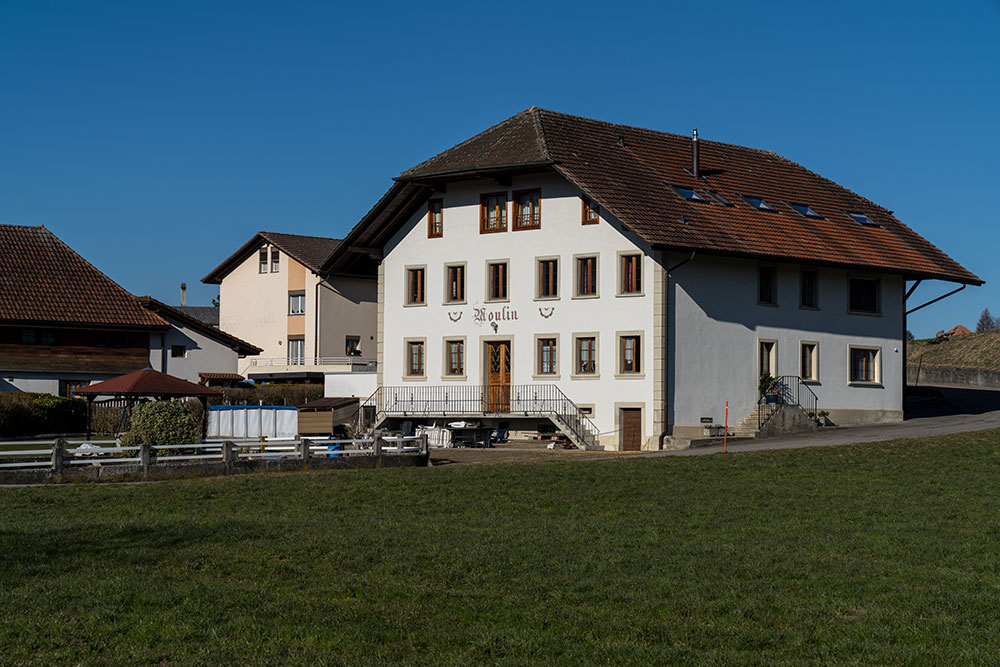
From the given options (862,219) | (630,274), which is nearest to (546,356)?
(630,274)

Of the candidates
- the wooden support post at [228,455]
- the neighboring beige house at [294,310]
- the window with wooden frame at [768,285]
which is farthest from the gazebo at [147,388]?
the neighboring beige house at [294,310]

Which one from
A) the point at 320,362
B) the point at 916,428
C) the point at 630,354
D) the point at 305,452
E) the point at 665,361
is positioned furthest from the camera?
the point at 320,362

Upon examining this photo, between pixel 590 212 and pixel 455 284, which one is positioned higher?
pixel 590 212

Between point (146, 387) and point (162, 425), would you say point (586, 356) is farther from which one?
point (162, 425)

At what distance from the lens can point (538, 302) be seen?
43281 mm

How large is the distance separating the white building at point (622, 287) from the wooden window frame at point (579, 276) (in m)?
0.08

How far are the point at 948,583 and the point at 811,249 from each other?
101 ft

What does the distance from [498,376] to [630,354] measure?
16.7ft

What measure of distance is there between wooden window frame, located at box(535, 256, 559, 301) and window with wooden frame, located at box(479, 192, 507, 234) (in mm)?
1821

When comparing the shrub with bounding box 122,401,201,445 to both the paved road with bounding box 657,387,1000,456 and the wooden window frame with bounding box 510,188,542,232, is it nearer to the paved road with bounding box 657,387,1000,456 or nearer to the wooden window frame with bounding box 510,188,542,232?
the paved road with bounding box 657,387,1000,456

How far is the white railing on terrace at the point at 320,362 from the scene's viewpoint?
6112cm

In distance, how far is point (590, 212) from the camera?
41969 millimetres

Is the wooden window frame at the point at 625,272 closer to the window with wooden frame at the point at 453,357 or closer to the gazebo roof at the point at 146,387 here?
the window with wooden frame at the point at 453,357

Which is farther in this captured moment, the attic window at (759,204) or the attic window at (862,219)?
the attic window at (862,219)
